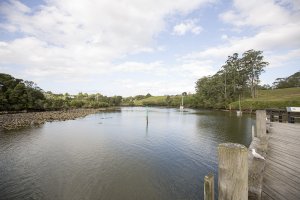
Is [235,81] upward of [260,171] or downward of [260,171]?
upward

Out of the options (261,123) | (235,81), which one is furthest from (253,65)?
(261,123)

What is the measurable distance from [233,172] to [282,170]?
4870 millimetres

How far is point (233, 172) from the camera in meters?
2.95

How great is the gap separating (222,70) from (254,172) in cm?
8291

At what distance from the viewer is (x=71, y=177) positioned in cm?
1191

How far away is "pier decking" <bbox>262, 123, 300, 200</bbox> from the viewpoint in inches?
194

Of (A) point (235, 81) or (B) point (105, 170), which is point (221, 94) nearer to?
(A) point (235, 81)

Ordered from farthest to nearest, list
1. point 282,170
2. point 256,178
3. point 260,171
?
1. point 282,170
2. point 256,178
3. point 260,171

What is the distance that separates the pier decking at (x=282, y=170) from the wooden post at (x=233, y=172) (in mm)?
2463

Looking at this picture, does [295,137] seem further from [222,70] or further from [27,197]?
[222,70]

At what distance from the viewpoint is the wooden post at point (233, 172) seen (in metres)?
2.89

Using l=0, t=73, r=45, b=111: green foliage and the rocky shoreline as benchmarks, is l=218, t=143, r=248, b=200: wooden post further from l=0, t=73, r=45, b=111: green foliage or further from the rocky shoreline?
l=0, t=73, r=45, b=111: green foliage

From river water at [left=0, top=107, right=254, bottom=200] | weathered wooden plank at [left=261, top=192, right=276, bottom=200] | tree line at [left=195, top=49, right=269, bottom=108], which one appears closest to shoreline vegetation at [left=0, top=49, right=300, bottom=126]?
tree line at [left=195, top=49, right=269, bottom=108]

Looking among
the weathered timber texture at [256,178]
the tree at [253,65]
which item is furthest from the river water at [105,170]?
the tree at [253,65]
